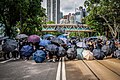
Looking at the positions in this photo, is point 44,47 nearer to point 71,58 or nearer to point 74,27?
point 71,58

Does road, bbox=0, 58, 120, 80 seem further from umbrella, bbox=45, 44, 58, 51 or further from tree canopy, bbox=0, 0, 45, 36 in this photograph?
tree canopy, bbox=0, 0, 45, 36

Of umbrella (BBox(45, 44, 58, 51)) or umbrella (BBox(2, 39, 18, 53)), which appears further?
umbrella (BBox(2, 39, 18, 53))

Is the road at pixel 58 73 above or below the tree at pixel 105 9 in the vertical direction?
below

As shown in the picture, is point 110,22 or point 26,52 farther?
point 110,22

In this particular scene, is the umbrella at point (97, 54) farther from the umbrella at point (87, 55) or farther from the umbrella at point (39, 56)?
the umbrella at point (39, 56)

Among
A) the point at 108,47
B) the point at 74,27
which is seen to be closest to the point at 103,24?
the point at 108,47

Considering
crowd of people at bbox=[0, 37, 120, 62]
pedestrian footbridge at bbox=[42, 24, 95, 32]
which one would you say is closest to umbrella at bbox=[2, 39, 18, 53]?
A: crowd of people at bbox=[0, 37, 120, 62]

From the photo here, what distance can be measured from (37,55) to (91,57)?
519 cm

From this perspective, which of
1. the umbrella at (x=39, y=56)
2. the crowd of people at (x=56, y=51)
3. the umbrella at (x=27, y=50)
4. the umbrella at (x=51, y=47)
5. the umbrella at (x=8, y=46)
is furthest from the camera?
the umbrella at (x=8, y=46)

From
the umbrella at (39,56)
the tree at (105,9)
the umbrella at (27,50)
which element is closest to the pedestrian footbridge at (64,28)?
the tree at (105,9)

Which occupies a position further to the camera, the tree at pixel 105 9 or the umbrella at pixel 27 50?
the tree at pixel 105 9

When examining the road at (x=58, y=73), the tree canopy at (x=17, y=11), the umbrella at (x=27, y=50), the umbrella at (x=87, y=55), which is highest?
the tree canopy at (x=17, y=11)

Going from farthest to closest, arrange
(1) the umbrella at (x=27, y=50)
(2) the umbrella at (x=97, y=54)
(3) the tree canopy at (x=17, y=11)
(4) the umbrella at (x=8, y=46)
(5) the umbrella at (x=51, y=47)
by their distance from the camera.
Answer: (3) the tree canopy at (x=17, y=11) → (2) the umbrella at (x=97, y=54) → (4) the umbrella at (x=8, y=46) → (1) the umbrella at (x=27, y=50) → (5) the umbrella at (x=51, y=47)

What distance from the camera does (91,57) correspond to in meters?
22.8
